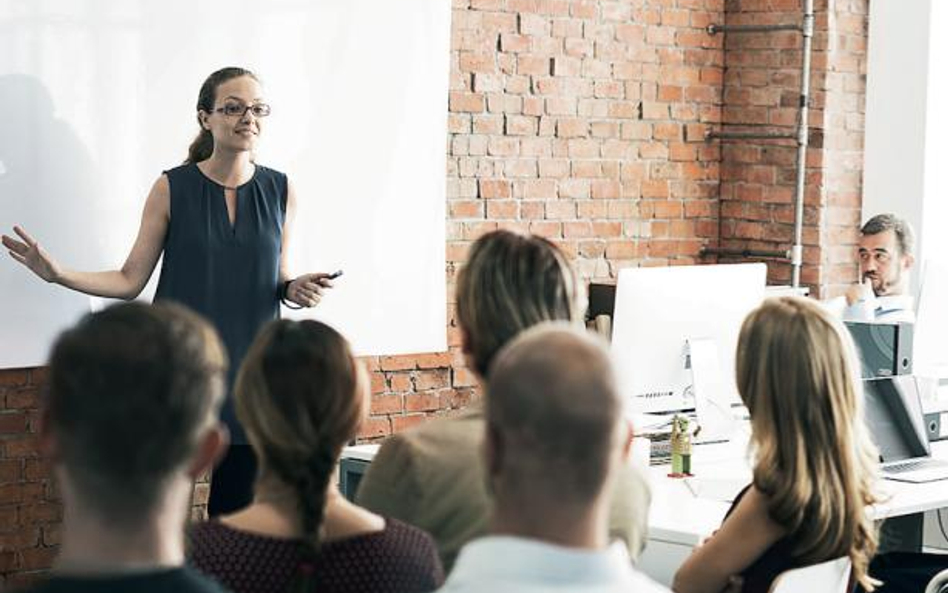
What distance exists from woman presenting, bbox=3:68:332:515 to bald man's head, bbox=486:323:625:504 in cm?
272

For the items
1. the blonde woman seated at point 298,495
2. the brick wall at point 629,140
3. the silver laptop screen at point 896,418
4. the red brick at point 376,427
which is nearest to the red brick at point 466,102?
the brick wall at point 629,140

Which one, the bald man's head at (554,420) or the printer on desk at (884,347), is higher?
the bald man's head at (554,420)

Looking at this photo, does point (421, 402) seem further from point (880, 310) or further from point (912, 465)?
point (912, 465)

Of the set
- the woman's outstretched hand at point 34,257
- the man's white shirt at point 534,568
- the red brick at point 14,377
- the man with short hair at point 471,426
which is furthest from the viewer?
the red brick at point 14,377

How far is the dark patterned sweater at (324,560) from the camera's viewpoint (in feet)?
7.47

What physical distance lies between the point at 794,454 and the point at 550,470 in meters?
1.44

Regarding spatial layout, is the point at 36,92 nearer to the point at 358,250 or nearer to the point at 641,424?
the point at 358,250

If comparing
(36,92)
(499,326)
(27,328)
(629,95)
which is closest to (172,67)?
(36,92)

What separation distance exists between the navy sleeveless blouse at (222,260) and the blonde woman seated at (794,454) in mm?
1685

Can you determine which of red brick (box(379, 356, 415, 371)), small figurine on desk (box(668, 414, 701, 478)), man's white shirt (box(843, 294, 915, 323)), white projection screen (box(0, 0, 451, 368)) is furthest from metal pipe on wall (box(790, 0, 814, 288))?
small figurine on desk (box(668, 414, 701, 478))

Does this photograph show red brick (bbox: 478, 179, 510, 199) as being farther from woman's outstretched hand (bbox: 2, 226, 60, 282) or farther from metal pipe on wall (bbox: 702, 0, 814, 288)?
woman's outstretched hand (bbox: 2, 226, 60, 282)

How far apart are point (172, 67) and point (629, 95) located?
2.31 metres

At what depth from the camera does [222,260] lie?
14.7 feet

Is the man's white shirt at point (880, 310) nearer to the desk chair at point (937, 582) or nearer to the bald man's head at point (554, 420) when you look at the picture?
the desk chair at point (937, 582)
